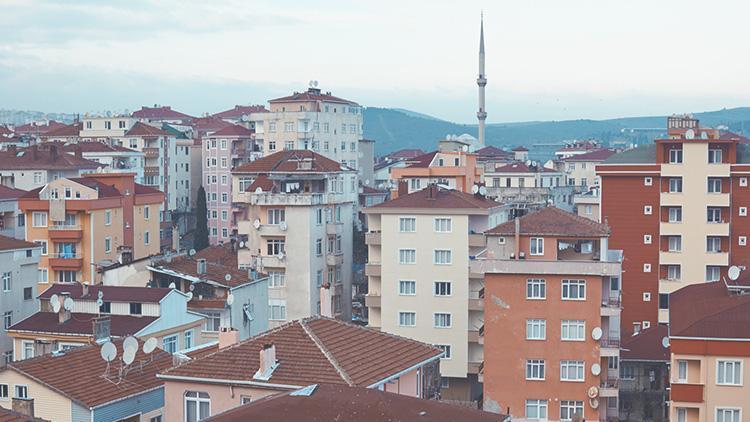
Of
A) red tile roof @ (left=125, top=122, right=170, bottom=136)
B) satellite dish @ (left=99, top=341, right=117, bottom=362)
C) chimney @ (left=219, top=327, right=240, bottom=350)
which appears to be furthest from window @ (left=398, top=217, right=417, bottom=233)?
red tile roof @ (left=125, top=122, right=170, bottom=136)

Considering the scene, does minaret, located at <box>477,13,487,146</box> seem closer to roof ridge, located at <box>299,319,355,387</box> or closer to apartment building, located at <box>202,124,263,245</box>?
apartment building, located at <box>202,124,263,245</box>

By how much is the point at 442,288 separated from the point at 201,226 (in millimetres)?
35929

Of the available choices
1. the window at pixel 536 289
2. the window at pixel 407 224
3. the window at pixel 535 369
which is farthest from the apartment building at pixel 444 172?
the window at pixel 535 369

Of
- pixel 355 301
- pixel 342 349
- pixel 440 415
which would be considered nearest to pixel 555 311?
pixel 342 349

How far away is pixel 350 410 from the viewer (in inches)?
586

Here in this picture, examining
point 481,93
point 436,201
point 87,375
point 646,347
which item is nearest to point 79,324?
point 87,375

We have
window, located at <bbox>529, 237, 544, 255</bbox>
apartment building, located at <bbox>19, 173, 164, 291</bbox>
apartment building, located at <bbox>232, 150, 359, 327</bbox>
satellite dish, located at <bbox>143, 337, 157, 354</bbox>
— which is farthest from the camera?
apartment building, located at <bbox>232, 150, 359, 327</bbox>

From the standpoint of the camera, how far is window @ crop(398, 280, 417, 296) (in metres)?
41.1

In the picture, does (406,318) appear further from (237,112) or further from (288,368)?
(237,112)

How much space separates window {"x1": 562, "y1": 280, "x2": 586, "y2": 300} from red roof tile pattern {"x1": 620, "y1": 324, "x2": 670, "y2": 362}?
18.0ft

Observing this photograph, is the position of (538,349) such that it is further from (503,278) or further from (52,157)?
(52,157)

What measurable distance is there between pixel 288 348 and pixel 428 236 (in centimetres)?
2121

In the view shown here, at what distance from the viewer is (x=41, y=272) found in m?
45.8

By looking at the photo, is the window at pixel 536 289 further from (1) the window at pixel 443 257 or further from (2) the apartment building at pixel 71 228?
(2) the apartment building at pixel 71 228
